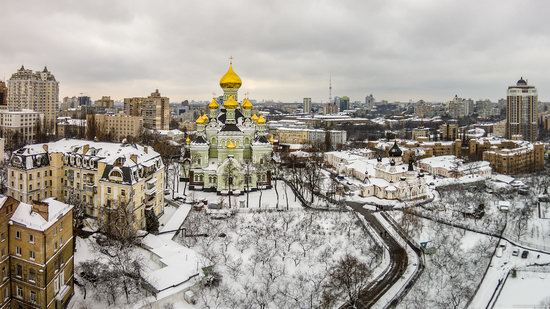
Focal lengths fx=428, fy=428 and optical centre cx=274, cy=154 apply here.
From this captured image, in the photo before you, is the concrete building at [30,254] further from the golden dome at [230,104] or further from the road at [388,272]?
the golden dome at [230,104]

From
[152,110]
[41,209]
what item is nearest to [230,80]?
[41,209]

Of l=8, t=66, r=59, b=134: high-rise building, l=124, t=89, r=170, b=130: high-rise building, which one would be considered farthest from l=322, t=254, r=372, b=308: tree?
l=124, t=89, r=170, b=130: high-rise building

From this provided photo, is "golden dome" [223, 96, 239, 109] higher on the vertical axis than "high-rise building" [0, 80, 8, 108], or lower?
lower

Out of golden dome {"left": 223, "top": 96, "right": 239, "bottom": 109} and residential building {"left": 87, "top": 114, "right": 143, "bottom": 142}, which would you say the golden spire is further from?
residential building {"left": 87, "top": 114, "right": 143, "bottom": 142}

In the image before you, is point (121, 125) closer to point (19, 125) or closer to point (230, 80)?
point (19, 125)

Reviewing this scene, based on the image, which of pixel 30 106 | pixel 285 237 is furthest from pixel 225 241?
pixel 30 106

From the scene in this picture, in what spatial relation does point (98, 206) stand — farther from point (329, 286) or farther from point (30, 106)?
point (30, 106)
